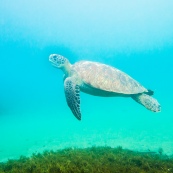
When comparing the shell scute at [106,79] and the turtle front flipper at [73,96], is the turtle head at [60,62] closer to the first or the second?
the shell scute at [106,79]

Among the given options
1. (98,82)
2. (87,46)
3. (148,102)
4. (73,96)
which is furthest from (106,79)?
(87,46)

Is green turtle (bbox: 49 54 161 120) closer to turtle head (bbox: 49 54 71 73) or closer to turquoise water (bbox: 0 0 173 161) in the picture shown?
turtle head (bbox: 49 54 71 73)

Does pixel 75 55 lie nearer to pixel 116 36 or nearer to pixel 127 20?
pixel 116 36

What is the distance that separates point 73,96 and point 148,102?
3562 millimetres

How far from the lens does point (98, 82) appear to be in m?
9.29

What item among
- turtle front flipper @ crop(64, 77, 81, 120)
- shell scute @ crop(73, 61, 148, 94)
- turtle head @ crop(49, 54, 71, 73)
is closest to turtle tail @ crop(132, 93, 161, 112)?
shell scute @ crop(73, 61, 148, 94)

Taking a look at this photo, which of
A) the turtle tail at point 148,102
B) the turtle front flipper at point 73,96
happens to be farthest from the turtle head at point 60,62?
the turtle tail at point 148,102

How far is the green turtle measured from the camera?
9242 millimetres

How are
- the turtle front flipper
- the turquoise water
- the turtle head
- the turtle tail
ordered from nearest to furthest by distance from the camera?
1. the turtle front flipper
2. the turtle tail
3. the turtle head
4. the turquoise water

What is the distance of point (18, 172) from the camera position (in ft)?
18.9

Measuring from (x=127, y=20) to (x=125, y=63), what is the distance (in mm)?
31819

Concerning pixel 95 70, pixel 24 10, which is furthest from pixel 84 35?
pixel 95 70

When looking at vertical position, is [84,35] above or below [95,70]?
above

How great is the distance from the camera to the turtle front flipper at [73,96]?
8086 mm
